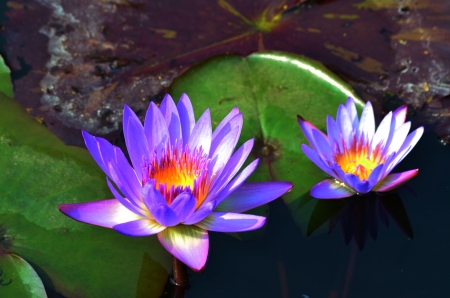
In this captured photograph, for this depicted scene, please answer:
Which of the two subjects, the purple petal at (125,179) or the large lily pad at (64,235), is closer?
the purple petal at (125,179)

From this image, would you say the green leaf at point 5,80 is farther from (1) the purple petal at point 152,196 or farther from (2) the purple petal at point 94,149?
(1) the purple petal at point 152,196

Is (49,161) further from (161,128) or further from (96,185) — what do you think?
(161,128)

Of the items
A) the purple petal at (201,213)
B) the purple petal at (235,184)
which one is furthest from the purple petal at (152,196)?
the purple petal at (235,184)

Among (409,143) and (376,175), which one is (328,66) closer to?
(409,143)

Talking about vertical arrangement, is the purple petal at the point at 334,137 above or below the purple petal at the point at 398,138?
below

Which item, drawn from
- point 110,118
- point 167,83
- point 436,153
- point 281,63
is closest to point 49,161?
point 110,118

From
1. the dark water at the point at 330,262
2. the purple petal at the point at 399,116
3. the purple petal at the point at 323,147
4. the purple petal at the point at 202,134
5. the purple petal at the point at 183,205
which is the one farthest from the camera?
the purple petal at the point at 399,116

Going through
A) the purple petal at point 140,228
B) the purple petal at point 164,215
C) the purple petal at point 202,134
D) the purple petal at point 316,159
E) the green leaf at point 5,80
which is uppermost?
the purple petal at point 202,134
